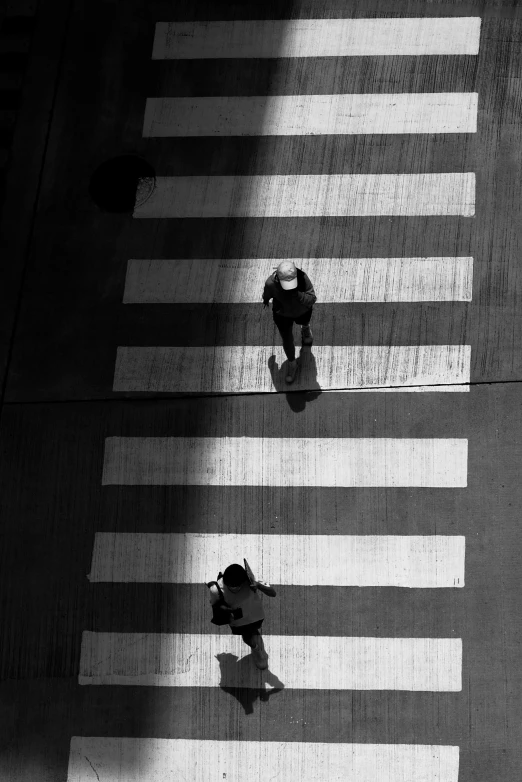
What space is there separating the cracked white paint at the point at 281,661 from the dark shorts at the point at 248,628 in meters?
0.70

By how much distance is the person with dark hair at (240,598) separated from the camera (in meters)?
9.74

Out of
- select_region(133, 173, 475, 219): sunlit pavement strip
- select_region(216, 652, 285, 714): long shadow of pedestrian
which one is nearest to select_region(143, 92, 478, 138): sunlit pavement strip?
select_region(133, 173, 475, 219): sunlit pavement strip

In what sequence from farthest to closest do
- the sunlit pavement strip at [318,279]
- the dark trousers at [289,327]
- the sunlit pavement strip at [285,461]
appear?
the sunlit pavement strip at [318,279] → the sunlit pavement strip at [285,461] → the dark trousers at [289,327]

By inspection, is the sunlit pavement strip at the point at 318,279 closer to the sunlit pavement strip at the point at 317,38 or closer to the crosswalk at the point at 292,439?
the crosswalk at the point at 292,439

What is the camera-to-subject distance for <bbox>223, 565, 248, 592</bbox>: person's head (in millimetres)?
9703

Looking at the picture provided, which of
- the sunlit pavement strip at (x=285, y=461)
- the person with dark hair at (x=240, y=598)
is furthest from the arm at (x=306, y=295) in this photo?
the person with dark hair at (x=240, y=598)

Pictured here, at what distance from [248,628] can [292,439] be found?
2592 millimetres

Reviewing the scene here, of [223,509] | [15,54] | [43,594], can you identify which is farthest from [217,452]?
[15,54]

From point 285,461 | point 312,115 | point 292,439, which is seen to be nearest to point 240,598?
point 285,461

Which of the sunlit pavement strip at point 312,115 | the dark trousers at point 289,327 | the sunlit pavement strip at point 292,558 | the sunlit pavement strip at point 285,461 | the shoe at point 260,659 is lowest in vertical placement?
the shoe at point 260,659

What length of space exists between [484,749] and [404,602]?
5.66ft

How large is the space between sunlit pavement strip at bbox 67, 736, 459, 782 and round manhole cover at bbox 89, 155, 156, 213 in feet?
23.4

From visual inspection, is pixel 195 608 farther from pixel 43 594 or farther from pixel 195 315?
pixel 195 315

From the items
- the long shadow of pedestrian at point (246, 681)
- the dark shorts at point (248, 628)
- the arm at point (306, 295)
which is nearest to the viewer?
the dark shorts at point (248, 628)
